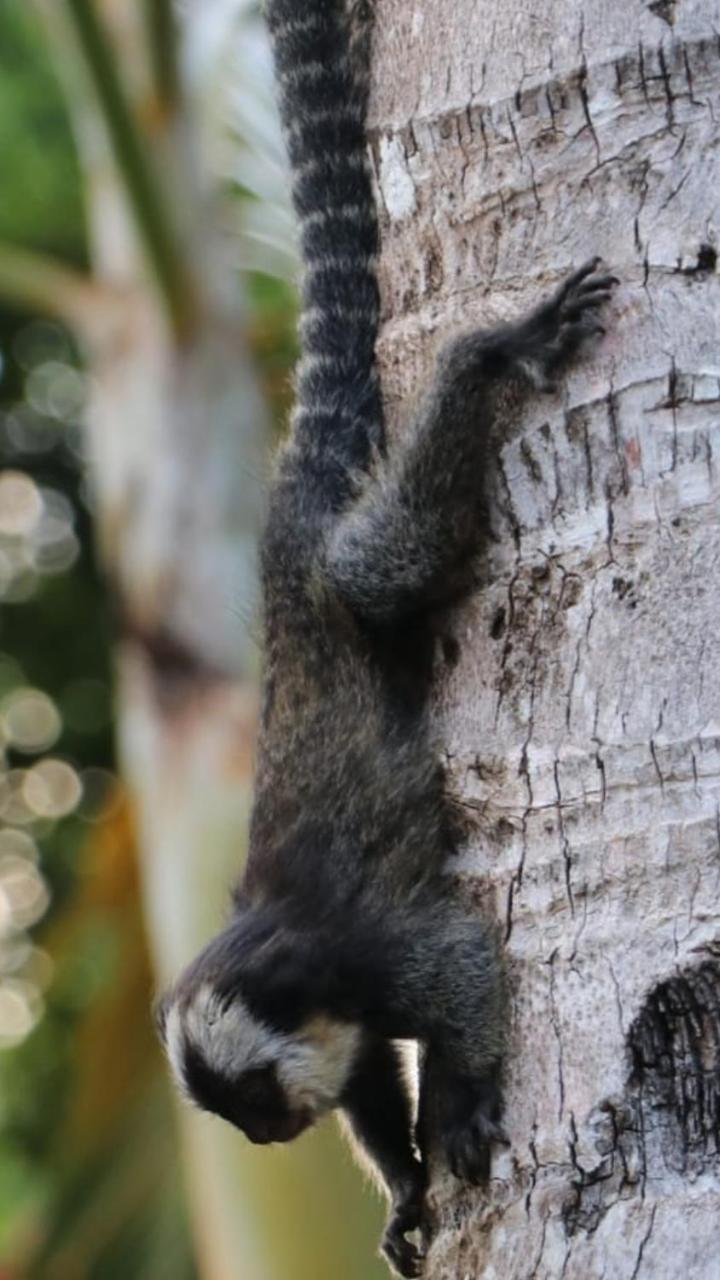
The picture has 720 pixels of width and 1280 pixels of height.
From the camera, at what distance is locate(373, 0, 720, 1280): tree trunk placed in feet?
6.73

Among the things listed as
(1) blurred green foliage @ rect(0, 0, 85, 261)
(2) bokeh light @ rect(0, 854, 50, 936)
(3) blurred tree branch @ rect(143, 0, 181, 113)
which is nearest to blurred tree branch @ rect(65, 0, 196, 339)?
(3) blurred tree branch @ rect(143, 0, 181, 113)

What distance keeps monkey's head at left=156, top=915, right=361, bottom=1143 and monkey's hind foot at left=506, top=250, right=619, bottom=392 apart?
76cm

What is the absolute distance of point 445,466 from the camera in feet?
7.95

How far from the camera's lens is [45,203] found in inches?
361

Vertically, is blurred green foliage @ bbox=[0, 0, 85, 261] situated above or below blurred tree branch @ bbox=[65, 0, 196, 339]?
above

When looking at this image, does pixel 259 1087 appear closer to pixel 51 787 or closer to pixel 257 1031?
pixel 257 1031

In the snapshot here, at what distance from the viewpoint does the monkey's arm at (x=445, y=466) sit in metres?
2.24

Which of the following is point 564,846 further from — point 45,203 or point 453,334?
point 45,203

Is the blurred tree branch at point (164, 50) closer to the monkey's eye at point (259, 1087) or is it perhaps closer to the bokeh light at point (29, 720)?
the monkey's eye at point (259, 1087)

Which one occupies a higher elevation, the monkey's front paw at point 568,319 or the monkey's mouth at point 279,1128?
the monkey's front paw at point 568,319

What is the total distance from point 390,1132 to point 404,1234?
0.44ft

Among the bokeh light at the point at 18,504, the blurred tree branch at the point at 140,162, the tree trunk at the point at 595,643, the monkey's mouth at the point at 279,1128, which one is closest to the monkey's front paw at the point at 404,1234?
the monkey's mouth at the point at 279,1128

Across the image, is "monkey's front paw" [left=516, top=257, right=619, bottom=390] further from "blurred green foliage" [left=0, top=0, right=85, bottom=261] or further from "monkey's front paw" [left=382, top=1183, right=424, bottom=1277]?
"blurred green foliage" [left=0, top=0, right=85, bottom=261]

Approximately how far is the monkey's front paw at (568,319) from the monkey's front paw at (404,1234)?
1033mm
